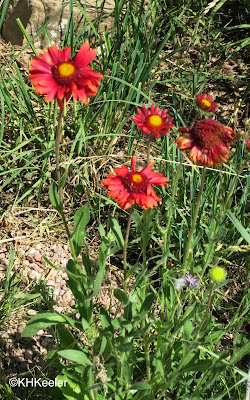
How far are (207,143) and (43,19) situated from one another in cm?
205

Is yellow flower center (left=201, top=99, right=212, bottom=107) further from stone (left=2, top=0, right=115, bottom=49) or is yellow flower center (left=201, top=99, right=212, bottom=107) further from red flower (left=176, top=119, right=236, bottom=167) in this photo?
stone (left=2, top=0, right=115, bottom=49)

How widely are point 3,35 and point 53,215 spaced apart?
1.46 metres

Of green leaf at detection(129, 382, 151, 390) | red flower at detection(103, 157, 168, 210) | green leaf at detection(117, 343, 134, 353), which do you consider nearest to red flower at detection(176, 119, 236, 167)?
red flower at detection(103, 157, 168, 210)

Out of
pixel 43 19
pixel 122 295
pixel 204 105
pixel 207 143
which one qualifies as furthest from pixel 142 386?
pixel 43 19

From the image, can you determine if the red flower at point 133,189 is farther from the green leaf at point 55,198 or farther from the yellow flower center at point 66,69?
the yellow flower center at point 66,69

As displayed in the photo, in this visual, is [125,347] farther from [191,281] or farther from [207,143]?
[207,143]

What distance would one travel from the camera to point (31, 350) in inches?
72.8

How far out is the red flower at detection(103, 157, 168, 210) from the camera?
4.27 feet

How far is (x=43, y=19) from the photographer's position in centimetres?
294

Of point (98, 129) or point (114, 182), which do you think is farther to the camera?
point (98, 129)

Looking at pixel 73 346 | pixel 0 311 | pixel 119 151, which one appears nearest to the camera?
pixel 73 346

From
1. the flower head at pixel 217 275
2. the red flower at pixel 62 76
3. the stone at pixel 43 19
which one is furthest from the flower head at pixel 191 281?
the stone at pixel 43 19

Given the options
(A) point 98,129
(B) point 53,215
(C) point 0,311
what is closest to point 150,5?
(A) point 98,129

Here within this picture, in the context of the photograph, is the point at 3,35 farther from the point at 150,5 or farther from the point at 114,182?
the point at 114,182
